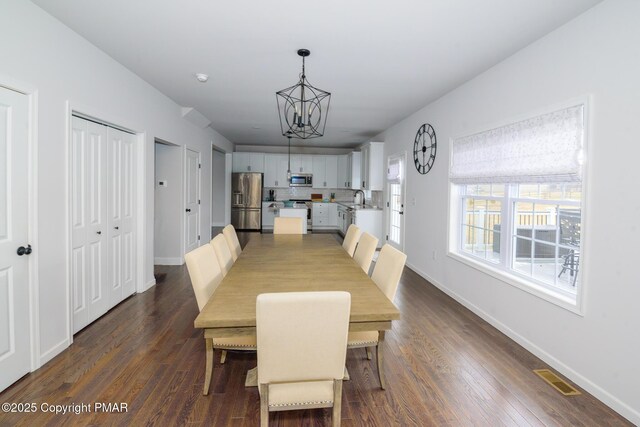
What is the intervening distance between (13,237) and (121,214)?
1.49 m

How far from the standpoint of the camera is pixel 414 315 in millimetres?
3438

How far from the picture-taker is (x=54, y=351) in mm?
2520

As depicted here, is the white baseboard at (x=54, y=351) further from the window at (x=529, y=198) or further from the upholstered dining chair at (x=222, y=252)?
the window at (x=529, y=198)

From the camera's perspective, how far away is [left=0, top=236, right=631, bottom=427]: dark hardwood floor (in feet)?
6.16

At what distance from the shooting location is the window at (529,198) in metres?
2.44

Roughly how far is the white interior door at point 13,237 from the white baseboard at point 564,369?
3686mm

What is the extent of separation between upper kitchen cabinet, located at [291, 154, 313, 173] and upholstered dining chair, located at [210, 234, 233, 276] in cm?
704

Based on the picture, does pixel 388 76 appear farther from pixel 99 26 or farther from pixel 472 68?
pixel 99 26

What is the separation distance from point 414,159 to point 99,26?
4192mm

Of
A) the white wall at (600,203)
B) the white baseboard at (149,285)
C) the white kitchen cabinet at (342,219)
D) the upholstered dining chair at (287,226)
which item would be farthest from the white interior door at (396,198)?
the white baseboard at (149,285)

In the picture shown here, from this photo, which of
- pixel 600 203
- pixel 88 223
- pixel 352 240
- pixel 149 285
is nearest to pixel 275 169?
pixel 149 285

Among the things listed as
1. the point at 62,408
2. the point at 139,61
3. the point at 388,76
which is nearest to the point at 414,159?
the point at 388,76

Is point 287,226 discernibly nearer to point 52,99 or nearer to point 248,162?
point 52,99

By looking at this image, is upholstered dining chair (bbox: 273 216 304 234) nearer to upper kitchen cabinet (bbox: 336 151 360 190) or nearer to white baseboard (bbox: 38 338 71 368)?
white baseboard (bbox: 38 338 71 368)
